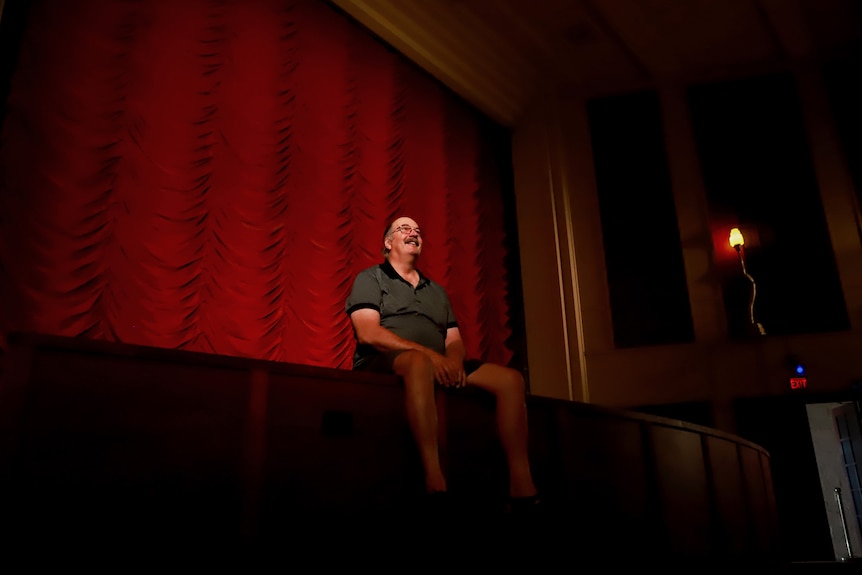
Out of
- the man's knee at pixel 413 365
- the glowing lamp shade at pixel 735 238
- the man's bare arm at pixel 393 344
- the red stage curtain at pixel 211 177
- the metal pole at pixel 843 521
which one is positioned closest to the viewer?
the man's knee at pixel 413 365

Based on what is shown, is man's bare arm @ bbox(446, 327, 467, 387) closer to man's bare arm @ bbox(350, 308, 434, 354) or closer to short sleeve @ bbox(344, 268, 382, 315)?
man's bare arm @ bbox(350, 308, 434, 354)

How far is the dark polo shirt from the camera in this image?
8.11 ft

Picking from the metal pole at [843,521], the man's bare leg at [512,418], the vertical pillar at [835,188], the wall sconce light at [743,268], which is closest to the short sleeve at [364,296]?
the man's bare leg at [512,418]

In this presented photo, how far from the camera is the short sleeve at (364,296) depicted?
8.07 ft

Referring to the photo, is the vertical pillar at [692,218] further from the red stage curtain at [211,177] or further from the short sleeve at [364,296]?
the short sleeve at [364,296]

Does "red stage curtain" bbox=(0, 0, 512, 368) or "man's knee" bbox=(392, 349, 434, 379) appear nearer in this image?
"man's knee" bbox=(392, 349, 434, 379)

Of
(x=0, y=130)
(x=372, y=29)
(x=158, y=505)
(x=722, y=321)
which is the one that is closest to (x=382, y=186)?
(x=372, y=29)

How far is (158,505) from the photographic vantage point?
1567mm

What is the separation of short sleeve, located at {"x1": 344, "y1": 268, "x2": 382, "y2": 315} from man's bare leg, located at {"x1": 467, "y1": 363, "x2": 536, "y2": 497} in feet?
1.47

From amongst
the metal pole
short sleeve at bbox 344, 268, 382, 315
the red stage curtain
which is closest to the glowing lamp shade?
the red stage curtain

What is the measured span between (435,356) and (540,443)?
0.58m

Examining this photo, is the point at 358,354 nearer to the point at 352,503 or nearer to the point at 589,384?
the point at 352,503

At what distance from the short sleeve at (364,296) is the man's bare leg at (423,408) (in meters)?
0.35

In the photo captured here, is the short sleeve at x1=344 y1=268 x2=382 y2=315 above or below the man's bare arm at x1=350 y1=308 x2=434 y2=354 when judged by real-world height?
above
